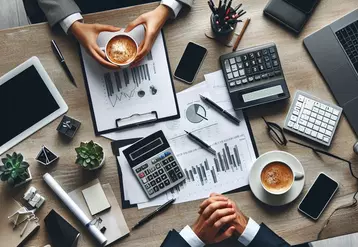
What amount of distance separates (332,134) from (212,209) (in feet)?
1.36

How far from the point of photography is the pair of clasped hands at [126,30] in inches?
58.1

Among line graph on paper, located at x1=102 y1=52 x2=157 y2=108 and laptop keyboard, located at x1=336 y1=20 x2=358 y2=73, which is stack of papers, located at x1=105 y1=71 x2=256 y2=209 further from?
laptop keyboard, located at x1=336 y1=20 x2=358 y2=73

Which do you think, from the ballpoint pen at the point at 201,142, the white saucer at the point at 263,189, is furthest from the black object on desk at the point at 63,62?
the white saucer at the point at 263,189

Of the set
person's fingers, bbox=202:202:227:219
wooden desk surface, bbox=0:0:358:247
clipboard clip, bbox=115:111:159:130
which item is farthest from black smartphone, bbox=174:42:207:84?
person's fingers, bbox=202:202:227:219

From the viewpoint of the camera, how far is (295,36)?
5.02 ft

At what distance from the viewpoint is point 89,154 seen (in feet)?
4.69

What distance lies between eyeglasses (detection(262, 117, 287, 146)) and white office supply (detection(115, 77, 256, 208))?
64 millimetres

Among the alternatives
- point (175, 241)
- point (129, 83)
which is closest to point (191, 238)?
point (175, 241)

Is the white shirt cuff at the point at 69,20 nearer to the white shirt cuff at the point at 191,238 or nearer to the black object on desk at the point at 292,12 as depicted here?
the black object on desk at the point at 292,12

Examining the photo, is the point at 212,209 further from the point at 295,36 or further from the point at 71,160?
the point at 295,36

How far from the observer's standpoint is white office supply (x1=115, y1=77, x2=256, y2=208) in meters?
1.49

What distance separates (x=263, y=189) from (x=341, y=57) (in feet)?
1.49

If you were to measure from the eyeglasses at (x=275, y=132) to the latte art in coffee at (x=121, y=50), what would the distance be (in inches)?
17.4

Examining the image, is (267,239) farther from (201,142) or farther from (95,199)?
(95,199)
